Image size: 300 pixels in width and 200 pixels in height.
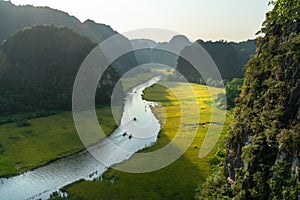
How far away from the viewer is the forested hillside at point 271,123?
1644 cm

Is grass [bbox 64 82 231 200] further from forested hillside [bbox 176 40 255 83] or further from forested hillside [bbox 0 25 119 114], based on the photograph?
forested hillside [bbox 176 40 255 83]

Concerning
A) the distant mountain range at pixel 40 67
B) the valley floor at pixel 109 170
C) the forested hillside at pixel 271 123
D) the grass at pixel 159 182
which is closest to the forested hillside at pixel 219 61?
the distant mountain range at pixel 40 67

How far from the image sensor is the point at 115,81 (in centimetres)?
9494

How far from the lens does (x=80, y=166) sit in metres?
37.0

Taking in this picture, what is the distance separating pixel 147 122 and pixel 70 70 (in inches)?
1319

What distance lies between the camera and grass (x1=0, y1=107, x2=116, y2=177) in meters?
37.2

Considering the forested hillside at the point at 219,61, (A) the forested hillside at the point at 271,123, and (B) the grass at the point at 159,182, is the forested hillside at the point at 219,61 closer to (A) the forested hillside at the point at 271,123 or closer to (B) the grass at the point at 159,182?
(B) the grass at the point at 159,182

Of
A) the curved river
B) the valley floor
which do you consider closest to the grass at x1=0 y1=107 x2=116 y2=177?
the valley floor

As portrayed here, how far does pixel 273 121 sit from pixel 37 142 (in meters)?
37.6

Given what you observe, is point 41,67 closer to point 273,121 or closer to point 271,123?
point 271,123

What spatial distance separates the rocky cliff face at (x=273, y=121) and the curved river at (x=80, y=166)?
60.5ft

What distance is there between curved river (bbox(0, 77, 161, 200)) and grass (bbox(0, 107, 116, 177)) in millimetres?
1881

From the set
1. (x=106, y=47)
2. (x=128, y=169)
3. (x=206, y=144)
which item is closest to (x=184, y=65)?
(x=106, y=47)

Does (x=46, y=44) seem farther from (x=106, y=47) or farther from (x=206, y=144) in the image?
(x=106, y=47)
